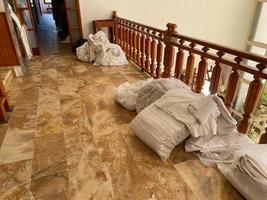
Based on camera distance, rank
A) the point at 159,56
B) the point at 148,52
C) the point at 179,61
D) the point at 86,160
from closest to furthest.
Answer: the point at 86,160 → the point at 179,61 → the point at 159,56 → the point at 148,52

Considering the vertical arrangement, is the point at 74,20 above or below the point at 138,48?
above

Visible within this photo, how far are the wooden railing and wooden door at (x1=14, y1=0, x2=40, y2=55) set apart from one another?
1769mm

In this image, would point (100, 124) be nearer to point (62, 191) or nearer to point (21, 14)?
point (62, 191)

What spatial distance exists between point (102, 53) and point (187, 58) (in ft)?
6.40

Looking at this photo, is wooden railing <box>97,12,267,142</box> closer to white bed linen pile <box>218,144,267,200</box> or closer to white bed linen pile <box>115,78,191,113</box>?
white bed linen pile <box>115,78,191,113</box>

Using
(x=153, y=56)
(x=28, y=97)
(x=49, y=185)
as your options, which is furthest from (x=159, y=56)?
(x=49, y=185)

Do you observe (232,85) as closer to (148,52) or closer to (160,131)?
(160,131)

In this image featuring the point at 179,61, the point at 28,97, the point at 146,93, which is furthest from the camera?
the point at 28,97

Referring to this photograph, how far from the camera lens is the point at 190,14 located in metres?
5.41

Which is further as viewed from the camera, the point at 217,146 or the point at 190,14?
the point at 190,14

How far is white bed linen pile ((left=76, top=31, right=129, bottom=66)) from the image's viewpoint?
3.90 metres

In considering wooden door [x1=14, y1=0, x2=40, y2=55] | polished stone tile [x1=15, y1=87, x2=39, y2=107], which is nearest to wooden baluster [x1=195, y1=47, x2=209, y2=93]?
polished stone tile [x1=15, y1=87, x2=39, y2=107]

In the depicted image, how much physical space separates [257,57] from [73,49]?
408 centimetres

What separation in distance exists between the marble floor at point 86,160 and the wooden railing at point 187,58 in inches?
27.2
